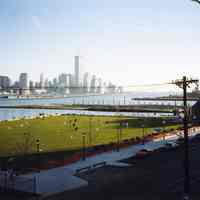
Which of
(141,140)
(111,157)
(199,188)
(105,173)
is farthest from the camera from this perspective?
(141,140)

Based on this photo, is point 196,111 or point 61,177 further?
point 196,111

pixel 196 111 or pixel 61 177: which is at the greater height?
pixel 196 111

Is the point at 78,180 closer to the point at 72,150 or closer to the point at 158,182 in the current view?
the point at 158,182

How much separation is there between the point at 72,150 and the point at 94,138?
11313 millimetres

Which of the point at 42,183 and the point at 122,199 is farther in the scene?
the point at 42,183

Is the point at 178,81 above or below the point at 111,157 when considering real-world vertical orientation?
above

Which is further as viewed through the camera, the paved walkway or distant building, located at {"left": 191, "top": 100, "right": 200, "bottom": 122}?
distant building, located at {"left": 191, "top": 100, "right": 200, "bottom": 122}

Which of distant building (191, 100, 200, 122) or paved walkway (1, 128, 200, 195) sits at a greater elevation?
distant building (191, 100, 200, 122)

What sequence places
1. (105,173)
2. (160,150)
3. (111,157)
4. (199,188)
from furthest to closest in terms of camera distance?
(160,150), (111,157), (105,173), (199,188)

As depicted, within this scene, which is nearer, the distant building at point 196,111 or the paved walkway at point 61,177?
the paved walkway at point 61,177

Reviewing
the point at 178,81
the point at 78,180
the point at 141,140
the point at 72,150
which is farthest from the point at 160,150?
the point at 178,81

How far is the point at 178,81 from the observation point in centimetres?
2083

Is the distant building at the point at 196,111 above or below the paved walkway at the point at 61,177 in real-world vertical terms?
above

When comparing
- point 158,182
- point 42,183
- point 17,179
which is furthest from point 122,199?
point 17,179
